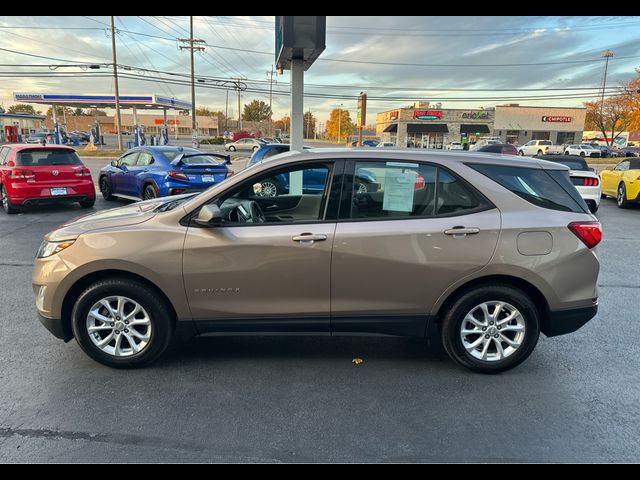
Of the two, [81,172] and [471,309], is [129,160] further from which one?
[471,309]

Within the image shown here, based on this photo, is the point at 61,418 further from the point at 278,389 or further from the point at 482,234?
the point at 482,234

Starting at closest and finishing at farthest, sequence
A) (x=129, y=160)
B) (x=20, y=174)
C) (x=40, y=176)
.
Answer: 1. (x=20, y=174)
2. (x=40, y=176)
3. (x=129, y=160)

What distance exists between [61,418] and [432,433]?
8.03 ft

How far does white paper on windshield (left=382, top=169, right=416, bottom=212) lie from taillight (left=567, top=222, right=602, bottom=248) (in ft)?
4.10

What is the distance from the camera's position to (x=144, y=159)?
11.0 m

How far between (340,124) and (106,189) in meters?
87.7

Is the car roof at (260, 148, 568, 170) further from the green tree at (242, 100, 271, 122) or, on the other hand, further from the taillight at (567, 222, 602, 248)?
the green tree at (242, 100, 271, 122)

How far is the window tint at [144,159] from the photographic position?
1080cm

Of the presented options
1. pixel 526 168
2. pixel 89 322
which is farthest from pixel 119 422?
pixel 526 168

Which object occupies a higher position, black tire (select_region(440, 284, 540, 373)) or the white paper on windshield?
the white paper on windshield

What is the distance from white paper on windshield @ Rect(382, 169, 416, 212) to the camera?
349 centimetres

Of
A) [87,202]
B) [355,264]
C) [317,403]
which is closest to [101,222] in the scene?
[355,264]

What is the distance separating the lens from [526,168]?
3.60 meters

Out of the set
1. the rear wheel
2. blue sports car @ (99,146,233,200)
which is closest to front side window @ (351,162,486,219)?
blue sports car @ (99,146,233,200)
